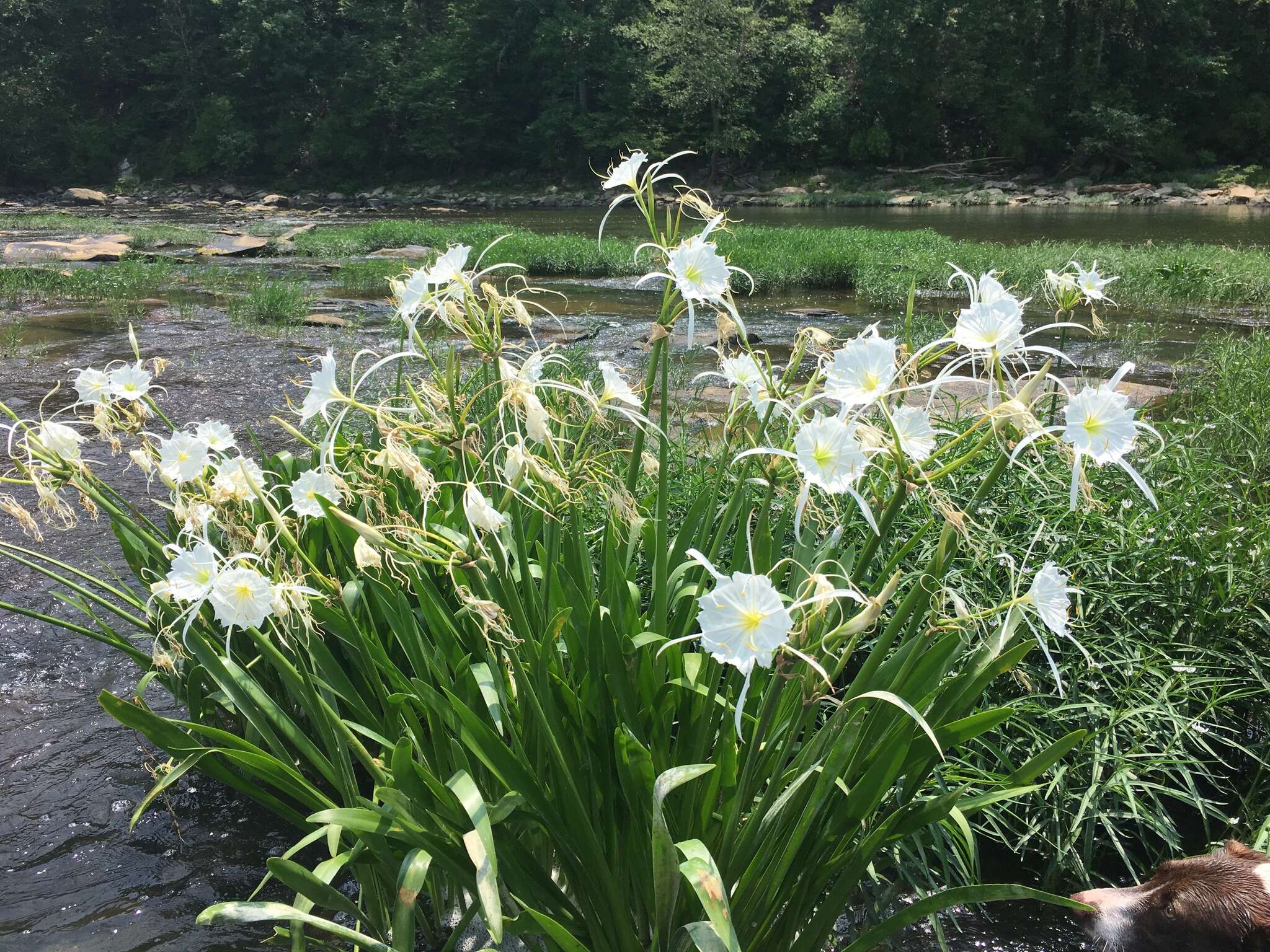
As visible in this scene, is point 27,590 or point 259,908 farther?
point 27,590

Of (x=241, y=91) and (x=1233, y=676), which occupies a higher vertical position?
(x=241, y=91)

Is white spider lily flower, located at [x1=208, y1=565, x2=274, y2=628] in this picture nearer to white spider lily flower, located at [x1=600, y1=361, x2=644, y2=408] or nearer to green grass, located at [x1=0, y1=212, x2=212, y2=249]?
white spider lily flower, located at [x1=600, y1=361, x2=644, y2=408]

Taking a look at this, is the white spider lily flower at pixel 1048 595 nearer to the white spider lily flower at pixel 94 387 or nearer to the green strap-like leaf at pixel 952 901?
the green strap-like leaf at pixel 952 901

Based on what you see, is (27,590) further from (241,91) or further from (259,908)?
(241,91)

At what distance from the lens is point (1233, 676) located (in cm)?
262

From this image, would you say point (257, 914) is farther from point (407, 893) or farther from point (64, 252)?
point (64, 252)

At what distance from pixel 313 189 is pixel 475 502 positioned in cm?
4481

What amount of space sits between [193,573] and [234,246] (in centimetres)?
1883

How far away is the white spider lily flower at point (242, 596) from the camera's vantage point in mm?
1271

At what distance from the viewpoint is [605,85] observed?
42.2 meters

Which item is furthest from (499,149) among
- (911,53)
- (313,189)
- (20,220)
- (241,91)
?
(20,220)

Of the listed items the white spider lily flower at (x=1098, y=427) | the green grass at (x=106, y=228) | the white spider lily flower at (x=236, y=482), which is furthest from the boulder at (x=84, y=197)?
the white spider lily flower at (x=1098, y=427)

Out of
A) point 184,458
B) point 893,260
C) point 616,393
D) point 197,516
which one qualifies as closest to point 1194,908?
point 616,393

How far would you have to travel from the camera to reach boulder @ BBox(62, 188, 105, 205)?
3506 centimetres
